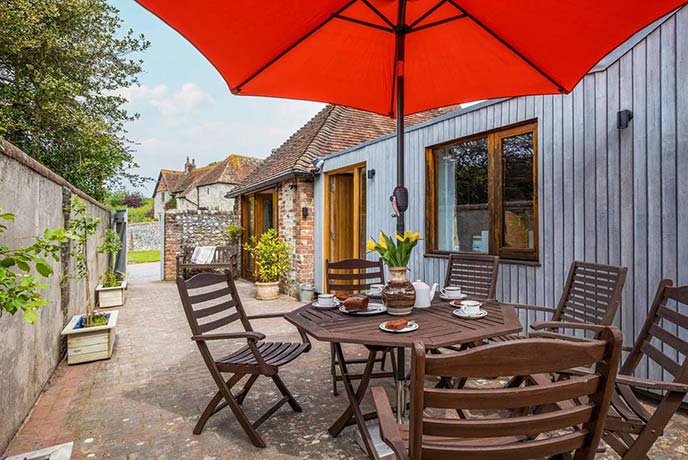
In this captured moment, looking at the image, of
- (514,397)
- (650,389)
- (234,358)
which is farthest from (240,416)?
(650,389)

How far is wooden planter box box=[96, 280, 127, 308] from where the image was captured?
22.5 ft

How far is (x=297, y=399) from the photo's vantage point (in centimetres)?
311

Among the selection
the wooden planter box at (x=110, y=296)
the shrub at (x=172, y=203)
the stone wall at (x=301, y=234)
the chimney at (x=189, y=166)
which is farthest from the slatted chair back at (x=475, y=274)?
the chimney at (x=189, y=166)

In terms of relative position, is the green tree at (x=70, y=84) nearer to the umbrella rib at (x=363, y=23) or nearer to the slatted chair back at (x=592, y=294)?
the umbrella rib at (x=363, y=23)

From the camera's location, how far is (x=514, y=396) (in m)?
1.10

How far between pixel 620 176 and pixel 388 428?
2982 mm

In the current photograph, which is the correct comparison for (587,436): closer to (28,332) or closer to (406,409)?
(406,409)

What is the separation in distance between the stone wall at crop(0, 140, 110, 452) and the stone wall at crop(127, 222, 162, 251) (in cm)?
1950

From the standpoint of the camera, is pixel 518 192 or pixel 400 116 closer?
pixel 400 116

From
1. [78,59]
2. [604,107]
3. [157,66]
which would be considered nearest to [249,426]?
[604,107]

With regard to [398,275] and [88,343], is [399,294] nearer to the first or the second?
[398,275]

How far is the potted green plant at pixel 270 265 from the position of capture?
7.62 meters

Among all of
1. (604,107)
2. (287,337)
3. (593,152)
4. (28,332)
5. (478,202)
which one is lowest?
(287,337)

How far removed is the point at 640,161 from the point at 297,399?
10.9ft
